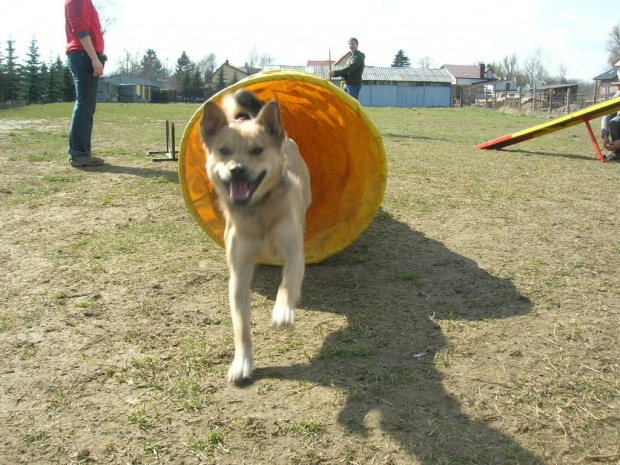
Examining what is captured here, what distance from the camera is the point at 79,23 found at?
28.1 feet

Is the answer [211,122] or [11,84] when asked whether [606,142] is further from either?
[11,84]

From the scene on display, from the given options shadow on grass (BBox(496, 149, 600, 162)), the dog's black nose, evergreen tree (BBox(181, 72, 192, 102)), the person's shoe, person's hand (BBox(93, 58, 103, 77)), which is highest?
evergreen tree (BBox(181, 72, 192, 102))

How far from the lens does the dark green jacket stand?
1381cm

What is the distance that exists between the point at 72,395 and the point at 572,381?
2.82 m

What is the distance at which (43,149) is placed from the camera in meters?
11.8

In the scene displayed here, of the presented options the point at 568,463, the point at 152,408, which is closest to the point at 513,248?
the point at 568,463

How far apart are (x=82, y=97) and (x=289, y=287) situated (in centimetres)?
707

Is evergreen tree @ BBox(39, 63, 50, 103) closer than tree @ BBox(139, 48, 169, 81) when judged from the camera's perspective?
Yes

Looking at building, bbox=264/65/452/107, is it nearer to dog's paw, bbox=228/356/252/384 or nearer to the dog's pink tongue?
the dog's pink tongue

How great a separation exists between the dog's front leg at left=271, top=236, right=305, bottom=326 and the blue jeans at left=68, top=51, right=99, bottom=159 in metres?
6.56

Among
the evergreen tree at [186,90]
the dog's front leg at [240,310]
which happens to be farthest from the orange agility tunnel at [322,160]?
the evergreen tree at [186,90]

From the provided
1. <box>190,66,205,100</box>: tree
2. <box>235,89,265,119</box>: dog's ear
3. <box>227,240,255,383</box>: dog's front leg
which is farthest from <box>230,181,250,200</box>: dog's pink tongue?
<box>190,66,205,100</box>: tree

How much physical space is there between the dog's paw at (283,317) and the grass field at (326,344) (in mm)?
385

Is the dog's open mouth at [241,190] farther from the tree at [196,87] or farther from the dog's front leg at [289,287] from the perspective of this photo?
the tree at [196,87]
